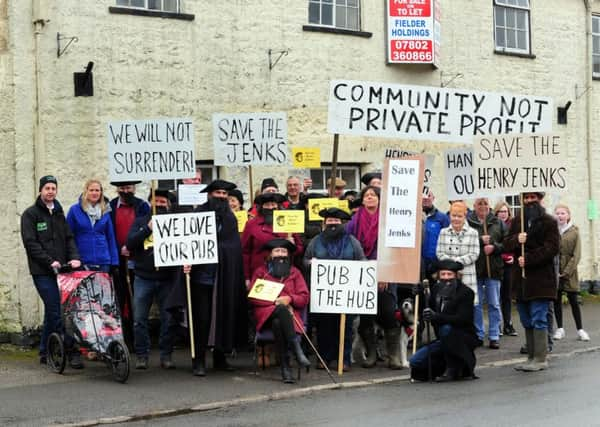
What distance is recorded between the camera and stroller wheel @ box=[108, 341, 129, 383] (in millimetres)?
11539

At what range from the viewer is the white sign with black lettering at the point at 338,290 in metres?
12.4

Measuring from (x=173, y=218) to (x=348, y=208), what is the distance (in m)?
2.72

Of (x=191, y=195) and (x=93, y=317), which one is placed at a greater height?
(x=191, y=195)

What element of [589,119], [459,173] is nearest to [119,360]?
[459,173]

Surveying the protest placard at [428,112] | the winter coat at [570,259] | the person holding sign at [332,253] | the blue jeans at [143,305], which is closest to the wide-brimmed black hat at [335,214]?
the person holding sign at [332,253]

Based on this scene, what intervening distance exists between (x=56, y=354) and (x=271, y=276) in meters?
2.56

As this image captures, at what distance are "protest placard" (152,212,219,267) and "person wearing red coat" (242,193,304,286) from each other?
0.87 meters

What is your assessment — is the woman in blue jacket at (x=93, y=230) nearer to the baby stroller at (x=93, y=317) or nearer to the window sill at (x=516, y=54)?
the baby stroller at (x=93, y=317)

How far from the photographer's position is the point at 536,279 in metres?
12.4

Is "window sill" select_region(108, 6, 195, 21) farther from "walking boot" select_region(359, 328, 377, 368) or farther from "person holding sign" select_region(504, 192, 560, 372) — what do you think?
"person holding sign" select_region(504, 192, 560, 372)

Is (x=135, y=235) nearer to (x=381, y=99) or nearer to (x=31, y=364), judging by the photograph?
(x=31, y=364)

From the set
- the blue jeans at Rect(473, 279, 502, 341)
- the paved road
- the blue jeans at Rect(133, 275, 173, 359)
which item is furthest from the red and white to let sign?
the paved road

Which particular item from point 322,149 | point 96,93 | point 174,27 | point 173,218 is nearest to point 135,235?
point 173,218

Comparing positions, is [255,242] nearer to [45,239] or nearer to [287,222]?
[287,222]
